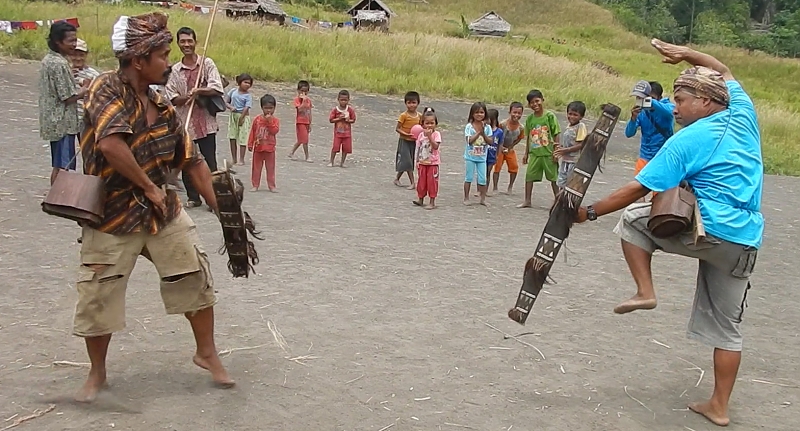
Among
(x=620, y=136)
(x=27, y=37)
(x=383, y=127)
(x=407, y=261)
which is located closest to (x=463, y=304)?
(x=407, y=261)

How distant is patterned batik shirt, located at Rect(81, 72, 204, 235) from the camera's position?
4.11 metres

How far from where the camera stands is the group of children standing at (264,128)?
10.2 metres

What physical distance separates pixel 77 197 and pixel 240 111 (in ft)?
24.8

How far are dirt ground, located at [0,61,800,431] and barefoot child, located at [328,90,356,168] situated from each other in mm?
3122

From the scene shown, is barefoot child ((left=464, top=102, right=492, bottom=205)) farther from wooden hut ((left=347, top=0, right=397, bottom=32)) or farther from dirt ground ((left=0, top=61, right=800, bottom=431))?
wooden hut ((left=347, top=0, right=397, bottom=32))

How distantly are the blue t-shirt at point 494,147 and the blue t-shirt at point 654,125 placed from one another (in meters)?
1.93

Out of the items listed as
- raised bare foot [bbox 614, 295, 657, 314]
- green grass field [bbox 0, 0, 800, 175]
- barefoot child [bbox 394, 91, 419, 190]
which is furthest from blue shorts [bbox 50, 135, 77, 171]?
green grass field [bbox 0, 0, 800, 175]

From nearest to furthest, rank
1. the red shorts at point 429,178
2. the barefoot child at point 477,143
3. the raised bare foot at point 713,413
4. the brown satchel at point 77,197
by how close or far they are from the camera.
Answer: the brown satchel at point 77,197 < the raised bare foot at point 713,413 < the red shorts at point 429,178 < the barefoot child at point 477,143

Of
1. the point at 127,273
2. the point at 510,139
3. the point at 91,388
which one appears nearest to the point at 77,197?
the point at 127,273

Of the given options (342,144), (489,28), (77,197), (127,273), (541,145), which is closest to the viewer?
(77,197)

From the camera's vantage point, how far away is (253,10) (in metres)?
31.7

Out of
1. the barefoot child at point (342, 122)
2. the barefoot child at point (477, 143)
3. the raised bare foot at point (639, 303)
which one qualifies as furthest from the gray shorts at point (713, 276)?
the barefoot child at point (342, 122)

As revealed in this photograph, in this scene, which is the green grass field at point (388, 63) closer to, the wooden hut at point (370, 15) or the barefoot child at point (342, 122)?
the barefoot child at point (342, 122)

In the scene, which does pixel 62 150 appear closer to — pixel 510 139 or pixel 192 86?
pixel 192 86
